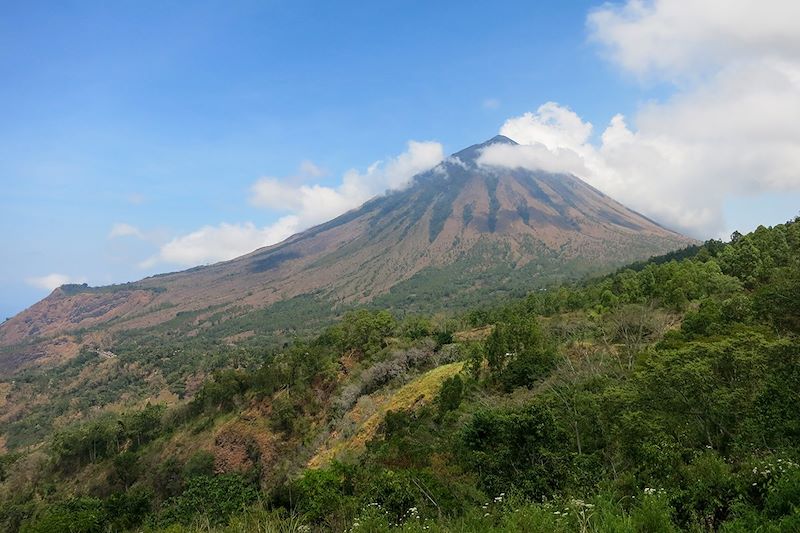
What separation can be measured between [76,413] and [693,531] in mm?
89988

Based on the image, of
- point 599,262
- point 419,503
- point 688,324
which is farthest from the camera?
point 599,262

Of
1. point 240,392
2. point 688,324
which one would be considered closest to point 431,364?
point 240,392

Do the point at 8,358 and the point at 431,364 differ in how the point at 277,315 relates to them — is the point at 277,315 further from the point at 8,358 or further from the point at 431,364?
the point at 431,364

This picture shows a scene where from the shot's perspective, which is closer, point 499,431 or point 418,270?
point 499,431

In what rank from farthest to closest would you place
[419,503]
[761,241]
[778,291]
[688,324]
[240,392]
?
[240,392] < [761,241] < [688,324] < [778,291] < [419,503]

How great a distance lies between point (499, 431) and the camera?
1311cm

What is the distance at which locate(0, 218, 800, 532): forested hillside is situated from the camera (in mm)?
8062

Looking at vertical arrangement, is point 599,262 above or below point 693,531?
below

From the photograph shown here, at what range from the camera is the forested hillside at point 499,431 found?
806cm

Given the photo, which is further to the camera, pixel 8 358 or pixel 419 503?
pixel 8 358

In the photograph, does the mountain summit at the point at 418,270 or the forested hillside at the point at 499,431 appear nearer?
the forested hillside at the point at 499,431

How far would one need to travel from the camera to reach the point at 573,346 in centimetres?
2873

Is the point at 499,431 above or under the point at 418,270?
above

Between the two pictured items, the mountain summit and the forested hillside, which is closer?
the forested hillside
